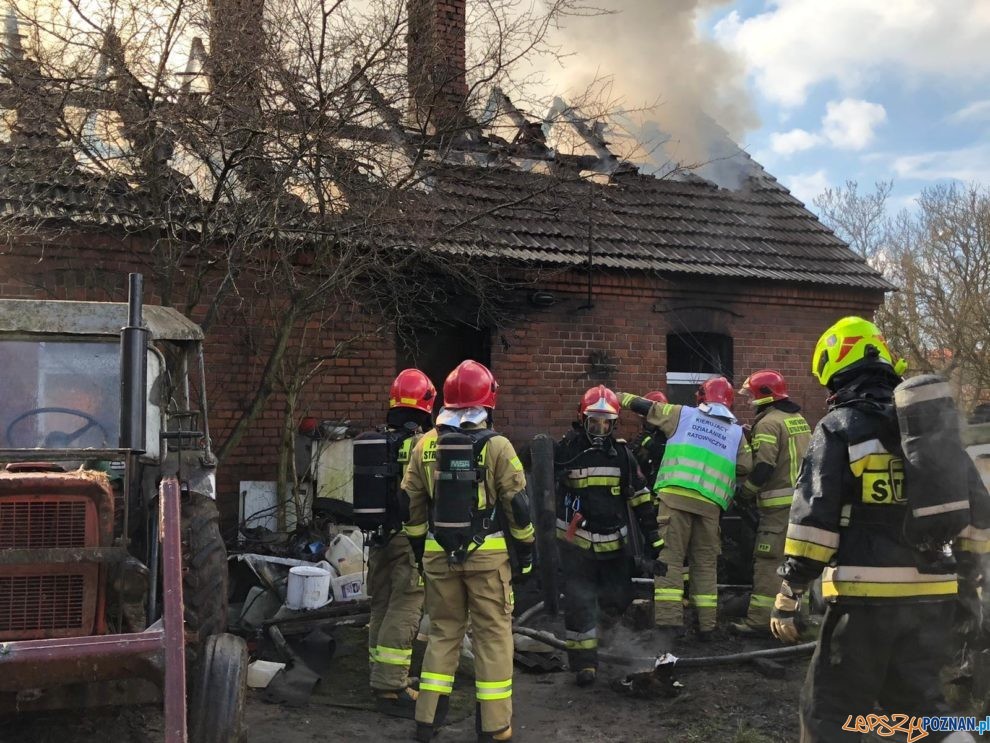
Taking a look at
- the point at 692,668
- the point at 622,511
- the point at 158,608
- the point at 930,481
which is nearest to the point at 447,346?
the point at 622,511

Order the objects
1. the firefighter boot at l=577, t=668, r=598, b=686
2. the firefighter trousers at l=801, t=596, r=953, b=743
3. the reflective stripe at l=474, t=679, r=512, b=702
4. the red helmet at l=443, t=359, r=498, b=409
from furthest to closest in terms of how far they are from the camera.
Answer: the firefighter boot at l=577, t=668, r=598, b=686 < the red helmet at l=443, t=359, r=498, b=409 < the reflective stripe at l=474, t=679, r=512, b=702 < the firefighter trousers at l=801, t=596, r=953, b=743

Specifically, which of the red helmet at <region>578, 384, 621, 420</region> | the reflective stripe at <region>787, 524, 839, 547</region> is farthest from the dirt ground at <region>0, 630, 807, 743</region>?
the red helmet at <region>578, 384, 621, 420</region>

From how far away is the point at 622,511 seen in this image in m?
6.02

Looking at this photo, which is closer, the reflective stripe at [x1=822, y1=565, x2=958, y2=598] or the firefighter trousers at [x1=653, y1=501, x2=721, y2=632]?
the reflective stripe at [x1=822, y1=565, x2=958, y2=598]

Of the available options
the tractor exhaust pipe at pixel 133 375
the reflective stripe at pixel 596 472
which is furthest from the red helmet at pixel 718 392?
the tractor exhaust pipe at pixel 133 375

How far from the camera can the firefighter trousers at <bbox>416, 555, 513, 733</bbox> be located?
4.46 metres

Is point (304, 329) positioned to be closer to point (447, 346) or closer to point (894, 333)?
point (447, 346)

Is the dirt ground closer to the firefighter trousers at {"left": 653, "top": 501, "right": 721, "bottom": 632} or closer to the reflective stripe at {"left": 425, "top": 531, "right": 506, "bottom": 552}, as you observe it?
the firefighter trousers at {"left": 653, "top": 501, "right": 721, "bottom": 632}

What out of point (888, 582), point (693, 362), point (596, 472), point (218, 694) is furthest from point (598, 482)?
point (693, 362)

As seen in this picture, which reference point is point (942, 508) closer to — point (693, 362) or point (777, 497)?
point (777, 497)

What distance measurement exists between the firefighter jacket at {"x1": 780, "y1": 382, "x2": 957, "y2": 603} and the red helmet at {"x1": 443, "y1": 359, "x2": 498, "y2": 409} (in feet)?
6.44

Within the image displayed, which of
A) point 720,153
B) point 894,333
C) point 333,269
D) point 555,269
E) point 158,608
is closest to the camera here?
point 158,608

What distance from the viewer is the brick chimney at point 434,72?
6.43 m

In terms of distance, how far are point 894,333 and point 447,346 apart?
10.5 m
